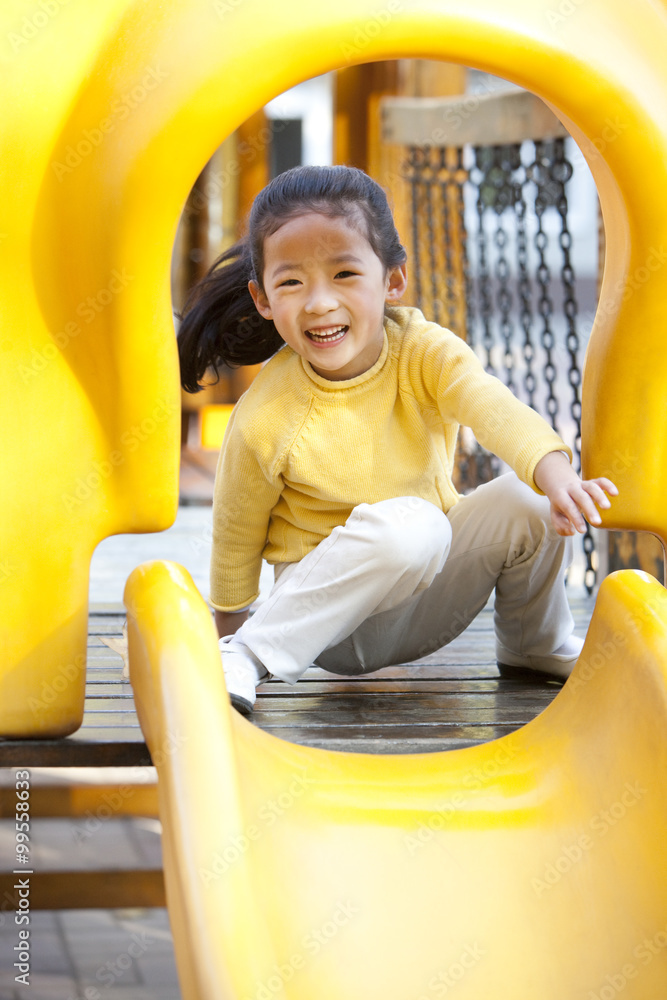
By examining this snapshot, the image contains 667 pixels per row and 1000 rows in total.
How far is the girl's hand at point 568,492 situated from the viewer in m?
1.16

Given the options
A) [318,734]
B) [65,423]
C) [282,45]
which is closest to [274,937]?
[318,734]

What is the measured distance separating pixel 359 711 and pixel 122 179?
28.7 inches

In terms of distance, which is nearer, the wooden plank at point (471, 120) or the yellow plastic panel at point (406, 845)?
the yellow plastic panel at point (406, 845)

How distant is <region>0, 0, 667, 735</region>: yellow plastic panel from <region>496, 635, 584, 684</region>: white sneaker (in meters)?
0.56

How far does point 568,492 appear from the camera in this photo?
1.19 m

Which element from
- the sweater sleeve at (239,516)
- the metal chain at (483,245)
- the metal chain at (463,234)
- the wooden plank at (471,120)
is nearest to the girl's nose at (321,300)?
the sweater sleeve at (239,516)

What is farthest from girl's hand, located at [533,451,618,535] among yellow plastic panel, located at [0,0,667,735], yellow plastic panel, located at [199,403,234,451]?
yellow plastic panel, located at [199,403,234,451]

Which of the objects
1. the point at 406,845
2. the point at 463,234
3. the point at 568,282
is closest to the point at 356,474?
the point at 406,845

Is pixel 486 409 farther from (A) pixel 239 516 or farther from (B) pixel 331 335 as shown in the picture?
(A) pixel 239 516

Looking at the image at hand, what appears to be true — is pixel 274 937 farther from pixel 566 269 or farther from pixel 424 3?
pixel 566 269

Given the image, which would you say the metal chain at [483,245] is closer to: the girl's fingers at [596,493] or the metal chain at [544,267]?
the metal chain at [544,267]

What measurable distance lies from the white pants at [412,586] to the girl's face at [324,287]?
231mm

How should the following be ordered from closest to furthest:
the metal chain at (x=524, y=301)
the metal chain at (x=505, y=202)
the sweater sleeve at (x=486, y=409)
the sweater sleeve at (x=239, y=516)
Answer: the sweater sleeve at (x=486, y=409) < the sweater sleeve at (x=239, y=516) < the metal chain at (x=524, y=301) < the metal chain at (x=505, y=202)

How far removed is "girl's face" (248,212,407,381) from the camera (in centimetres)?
138
